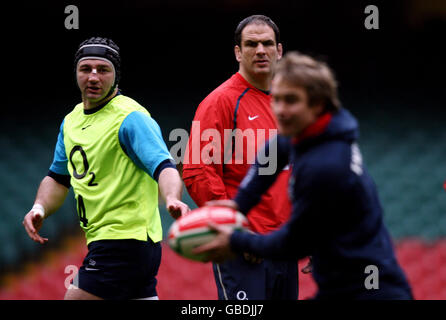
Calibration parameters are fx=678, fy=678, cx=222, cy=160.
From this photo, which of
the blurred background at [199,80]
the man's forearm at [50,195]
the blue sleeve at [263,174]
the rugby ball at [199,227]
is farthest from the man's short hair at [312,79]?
the blurred background at [199,80]

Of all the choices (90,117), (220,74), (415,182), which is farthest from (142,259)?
(220,74)

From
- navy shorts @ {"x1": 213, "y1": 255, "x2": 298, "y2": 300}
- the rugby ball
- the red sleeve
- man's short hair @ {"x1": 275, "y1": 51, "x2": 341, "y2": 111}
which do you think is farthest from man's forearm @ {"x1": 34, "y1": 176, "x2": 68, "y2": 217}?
man's short hair @ {"x1": 275, "y1": 51, "x2": 341, "y2": 111}

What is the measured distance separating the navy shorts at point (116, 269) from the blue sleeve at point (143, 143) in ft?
1.47

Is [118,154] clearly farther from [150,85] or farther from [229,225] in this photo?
[150,85]

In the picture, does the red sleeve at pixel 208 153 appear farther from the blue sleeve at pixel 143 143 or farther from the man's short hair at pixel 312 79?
the man's short hair at pixel 312 79

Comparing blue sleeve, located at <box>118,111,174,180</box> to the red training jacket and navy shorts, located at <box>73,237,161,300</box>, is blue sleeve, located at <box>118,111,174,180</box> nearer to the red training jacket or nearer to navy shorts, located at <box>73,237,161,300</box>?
the red training jacket

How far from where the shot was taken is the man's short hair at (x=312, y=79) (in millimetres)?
2719

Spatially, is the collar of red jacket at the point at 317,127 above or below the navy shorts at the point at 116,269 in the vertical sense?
above

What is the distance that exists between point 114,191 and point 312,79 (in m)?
1.47

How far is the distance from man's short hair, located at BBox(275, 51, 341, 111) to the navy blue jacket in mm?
82

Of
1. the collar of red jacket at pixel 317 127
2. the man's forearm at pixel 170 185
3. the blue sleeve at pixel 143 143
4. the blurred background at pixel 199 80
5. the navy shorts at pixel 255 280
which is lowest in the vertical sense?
the navy shorts at pixel 255 280

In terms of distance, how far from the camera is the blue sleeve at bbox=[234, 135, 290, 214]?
3113mm

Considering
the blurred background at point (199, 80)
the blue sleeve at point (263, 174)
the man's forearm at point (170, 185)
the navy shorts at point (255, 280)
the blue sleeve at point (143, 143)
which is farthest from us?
the blurred background at point (199, 80)

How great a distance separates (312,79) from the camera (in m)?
2.72
